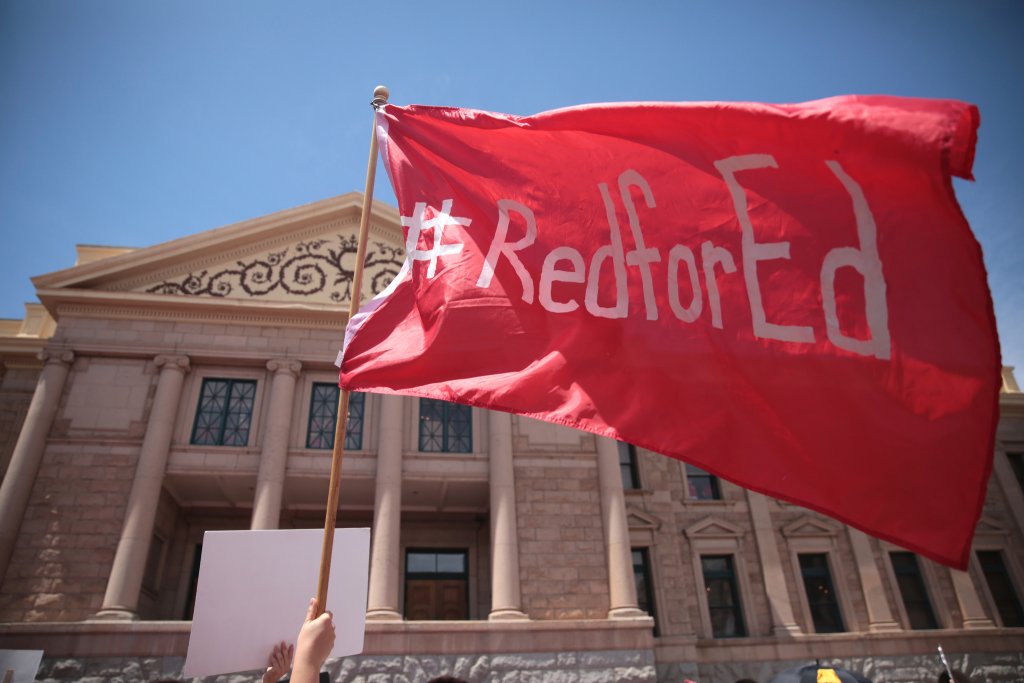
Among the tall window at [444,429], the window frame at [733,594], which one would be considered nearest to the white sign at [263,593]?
the tall window at [444,429]

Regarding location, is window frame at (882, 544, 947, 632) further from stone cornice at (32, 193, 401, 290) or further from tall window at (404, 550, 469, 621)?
stone cornice at (32, 193, 401, 290)

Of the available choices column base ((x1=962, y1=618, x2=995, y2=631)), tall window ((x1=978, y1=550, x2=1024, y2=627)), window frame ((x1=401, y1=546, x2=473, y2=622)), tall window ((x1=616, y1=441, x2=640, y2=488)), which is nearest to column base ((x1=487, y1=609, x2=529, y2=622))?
window frame ((x1=401, y1=546, x2=473, y2=622))

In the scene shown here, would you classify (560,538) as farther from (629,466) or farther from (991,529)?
(991,529)

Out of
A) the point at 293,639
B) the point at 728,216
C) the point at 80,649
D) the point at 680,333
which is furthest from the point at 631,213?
the point at 80,649

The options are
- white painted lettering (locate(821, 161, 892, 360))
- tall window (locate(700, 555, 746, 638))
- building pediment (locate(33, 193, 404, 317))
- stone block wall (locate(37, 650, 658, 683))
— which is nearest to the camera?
white painted lettering (locate(821, 161, 892, 360))

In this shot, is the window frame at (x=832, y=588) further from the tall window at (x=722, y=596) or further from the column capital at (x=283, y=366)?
the column capital at (x=283, y=366)

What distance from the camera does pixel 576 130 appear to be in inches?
204

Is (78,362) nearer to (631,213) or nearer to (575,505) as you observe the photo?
(575,505)

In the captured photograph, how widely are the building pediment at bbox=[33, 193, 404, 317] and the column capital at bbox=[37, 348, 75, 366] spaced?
1557 millimetres

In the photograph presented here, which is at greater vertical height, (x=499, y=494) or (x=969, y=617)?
(x=499, y=494)

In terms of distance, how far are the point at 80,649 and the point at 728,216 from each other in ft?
58.8

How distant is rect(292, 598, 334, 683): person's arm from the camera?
2.90 m

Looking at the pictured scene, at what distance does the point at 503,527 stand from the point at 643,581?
6.06 metres

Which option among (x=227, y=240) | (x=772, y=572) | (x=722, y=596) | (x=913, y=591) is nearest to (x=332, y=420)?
(x=227, y=240)
